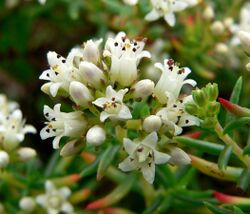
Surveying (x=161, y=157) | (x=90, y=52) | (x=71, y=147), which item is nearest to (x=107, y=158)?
(x=71, y=147)

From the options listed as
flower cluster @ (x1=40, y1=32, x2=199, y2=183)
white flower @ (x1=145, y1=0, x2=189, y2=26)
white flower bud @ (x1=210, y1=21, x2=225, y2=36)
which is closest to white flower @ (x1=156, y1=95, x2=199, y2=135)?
flower cluster @ (x1=40, y1=32, x2=199, y2=183)

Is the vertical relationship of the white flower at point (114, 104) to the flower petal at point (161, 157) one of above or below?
above

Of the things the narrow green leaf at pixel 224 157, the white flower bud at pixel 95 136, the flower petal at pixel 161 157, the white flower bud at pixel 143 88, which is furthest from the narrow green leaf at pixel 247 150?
the white flower bud at pixel 95 136

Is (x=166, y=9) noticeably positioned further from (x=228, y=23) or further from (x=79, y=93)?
(x=79, y=93)

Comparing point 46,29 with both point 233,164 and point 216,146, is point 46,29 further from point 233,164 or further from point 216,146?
point 216,146

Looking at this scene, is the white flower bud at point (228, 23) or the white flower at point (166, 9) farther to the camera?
the white flower bud at point (228, 23)

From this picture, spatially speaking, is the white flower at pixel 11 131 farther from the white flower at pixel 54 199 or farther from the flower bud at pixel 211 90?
the flower bud at pixel 211 90
